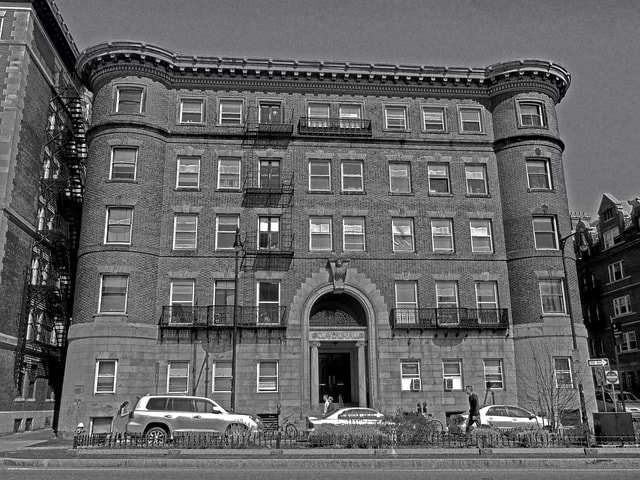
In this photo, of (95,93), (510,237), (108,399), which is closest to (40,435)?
(108,399)

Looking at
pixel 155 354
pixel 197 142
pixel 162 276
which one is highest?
pixel 197 142

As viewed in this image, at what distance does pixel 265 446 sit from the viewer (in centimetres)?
1861

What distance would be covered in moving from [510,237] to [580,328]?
6323 mm

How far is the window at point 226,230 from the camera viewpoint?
3309cm

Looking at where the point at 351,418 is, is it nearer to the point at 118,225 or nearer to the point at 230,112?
the point at 118,225

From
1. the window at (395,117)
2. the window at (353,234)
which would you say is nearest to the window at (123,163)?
the window at (353,234)

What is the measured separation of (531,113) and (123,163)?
962 inches

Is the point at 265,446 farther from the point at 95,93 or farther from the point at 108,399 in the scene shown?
the point at 95,93

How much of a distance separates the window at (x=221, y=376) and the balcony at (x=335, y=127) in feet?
46.5

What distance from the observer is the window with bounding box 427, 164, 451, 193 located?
35250 millimetres

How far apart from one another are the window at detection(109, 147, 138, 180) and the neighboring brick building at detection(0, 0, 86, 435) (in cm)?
472

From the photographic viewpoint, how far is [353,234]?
3400 centimetres

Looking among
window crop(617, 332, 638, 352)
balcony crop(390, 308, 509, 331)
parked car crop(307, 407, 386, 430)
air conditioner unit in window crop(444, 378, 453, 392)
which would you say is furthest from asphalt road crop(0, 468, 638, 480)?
window crop(617, 332, 638, 352)

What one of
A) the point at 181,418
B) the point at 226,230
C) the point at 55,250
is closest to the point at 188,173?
the point at 226,230
